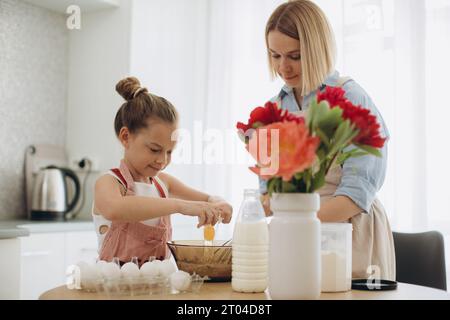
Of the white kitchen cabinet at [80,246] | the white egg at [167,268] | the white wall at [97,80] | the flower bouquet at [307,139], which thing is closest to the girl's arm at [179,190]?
the white egg at [167,268]

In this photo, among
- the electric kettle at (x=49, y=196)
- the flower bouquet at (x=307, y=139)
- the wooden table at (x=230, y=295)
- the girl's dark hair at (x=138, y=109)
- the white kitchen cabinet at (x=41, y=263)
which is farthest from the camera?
the electric kettle at (x=49, y=196)

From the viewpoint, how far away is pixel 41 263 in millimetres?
2010

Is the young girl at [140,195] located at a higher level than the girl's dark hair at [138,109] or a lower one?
lower

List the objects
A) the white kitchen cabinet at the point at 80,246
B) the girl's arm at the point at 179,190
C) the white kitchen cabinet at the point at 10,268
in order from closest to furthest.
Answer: the girl's arm at the point at 179,190 → the white kitchen cabinet at the point at 10,268 → the white kitchen cabinet at the point at 80,246

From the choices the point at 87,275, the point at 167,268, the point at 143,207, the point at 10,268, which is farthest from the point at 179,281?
the point at 10,268

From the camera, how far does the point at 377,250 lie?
4.10ft

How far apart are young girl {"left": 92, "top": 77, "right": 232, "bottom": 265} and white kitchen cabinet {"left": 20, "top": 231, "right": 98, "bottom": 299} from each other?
770mm

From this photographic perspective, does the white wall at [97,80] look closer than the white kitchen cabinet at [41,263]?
No

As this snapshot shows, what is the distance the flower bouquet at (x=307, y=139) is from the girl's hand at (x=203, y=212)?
274 mm

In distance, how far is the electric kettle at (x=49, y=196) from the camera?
2.34 m

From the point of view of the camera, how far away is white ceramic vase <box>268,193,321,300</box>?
774 mm

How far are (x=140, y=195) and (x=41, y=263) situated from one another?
0.91 metres

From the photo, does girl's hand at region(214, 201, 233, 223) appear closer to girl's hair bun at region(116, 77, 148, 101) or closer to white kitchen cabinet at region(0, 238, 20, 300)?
girl's hair bun at region(116, 77, 148, 101)

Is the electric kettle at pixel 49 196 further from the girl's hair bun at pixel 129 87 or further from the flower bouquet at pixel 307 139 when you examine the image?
the flower bouquet at pixel 307 139
